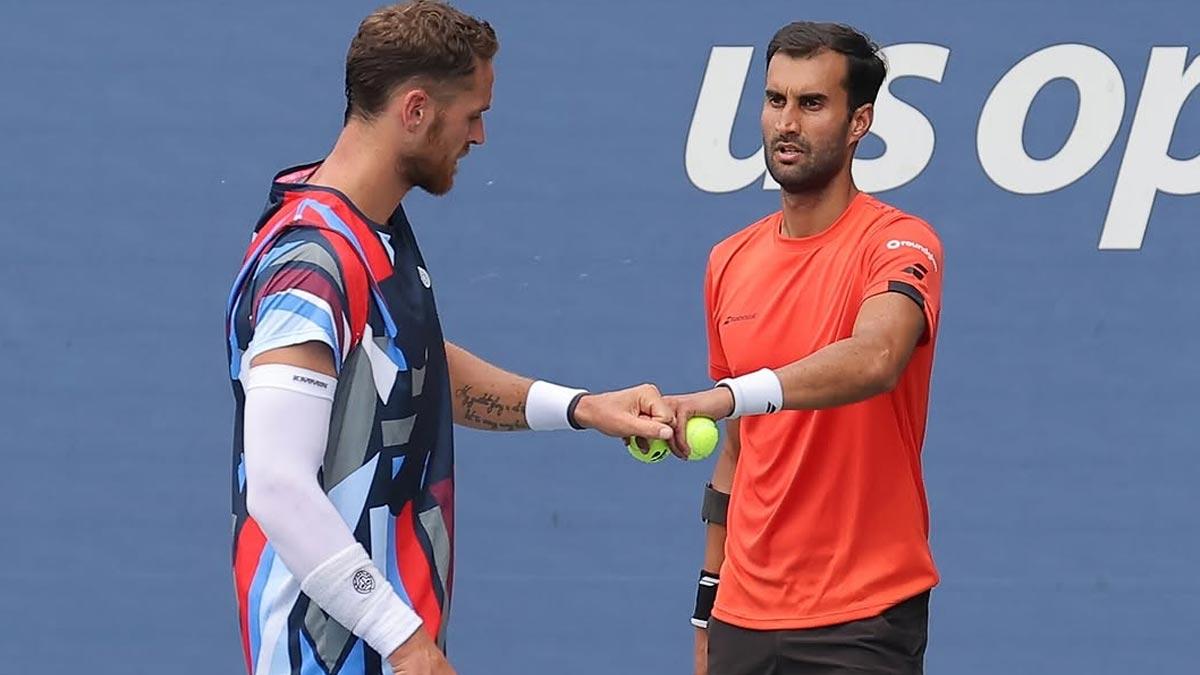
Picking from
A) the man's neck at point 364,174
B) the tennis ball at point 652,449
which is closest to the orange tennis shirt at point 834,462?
the tennis ball at point 652,449

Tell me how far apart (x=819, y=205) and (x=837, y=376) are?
0.49 m

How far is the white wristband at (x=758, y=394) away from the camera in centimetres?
301

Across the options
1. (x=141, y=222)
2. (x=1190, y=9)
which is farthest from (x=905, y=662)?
(x=141, y=222)

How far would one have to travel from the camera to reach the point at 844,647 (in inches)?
128

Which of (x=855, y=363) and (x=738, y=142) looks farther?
(x=738, y=142)

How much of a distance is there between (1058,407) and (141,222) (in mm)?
2160

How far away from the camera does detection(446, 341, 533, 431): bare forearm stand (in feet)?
9.93

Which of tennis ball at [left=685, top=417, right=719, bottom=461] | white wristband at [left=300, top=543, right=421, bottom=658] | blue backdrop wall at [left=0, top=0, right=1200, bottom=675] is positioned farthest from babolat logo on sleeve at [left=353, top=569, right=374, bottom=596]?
blue backdrop wall at [left=0, top=0, right=1200, bottom=675]

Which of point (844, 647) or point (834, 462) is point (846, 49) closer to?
point (834, 462)

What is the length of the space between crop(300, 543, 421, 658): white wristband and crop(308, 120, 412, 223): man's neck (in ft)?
1.58

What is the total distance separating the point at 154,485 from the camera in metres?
4.48

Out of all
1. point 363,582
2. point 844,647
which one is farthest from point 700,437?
point 363,582

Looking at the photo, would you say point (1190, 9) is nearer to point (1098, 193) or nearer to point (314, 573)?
point (1098, 193)

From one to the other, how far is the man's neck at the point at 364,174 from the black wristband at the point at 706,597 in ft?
4.14
